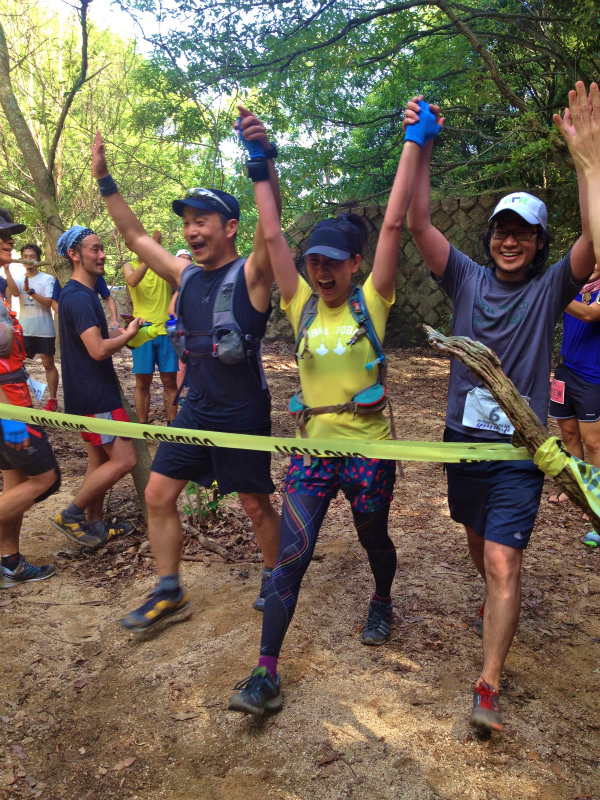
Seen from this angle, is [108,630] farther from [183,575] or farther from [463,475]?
[463,475]

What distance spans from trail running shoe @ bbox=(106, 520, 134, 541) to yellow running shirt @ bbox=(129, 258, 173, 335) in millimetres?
2940

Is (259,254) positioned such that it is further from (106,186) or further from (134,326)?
(134,326)

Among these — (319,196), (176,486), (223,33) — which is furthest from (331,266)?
(319,196)

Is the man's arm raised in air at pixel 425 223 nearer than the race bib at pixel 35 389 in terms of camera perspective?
Yes

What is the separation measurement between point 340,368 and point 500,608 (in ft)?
3.79

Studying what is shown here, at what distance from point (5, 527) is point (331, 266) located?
107 inches

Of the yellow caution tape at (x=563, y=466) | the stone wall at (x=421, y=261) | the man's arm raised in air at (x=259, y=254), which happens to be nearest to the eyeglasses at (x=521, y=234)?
the yellow caution tape at (x=563, y=466)

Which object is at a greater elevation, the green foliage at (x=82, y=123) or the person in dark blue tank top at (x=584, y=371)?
the green foliage at (x=82, y=123)

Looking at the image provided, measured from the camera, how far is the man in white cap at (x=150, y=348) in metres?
7.07

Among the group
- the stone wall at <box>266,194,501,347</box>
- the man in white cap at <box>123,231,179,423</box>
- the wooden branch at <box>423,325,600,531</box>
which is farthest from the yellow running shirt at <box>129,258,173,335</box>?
the wooden branch at <box>423,325,600,531</box>

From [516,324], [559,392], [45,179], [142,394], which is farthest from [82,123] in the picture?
[516,324]

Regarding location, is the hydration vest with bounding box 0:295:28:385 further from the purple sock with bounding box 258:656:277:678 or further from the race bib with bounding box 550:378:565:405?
the race bib with bounding box 550:378:565:405

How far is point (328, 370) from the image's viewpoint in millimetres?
2807

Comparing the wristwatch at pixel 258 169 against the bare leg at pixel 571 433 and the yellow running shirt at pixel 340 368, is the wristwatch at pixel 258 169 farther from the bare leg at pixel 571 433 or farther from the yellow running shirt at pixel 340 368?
the bare leg at pixel 571 433
